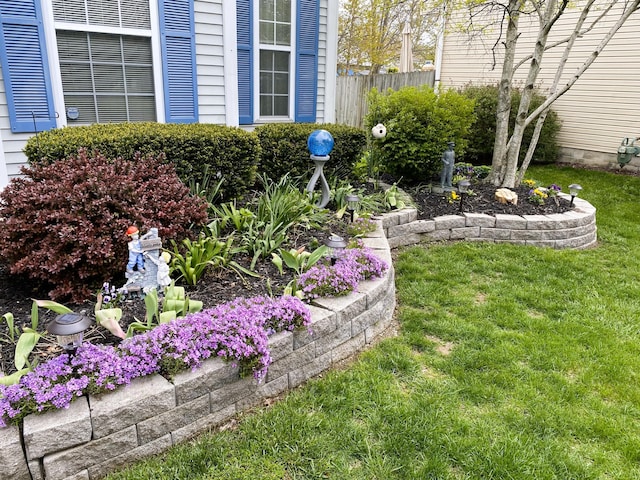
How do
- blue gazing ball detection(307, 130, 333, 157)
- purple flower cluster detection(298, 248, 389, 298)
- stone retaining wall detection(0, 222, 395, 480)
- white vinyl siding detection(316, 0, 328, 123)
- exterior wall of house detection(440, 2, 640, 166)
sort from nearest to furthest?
stone retaining wall detection(0, 222, 395, 480)
purple flower cluster detection(298, 248, 389, 298)
blue gazing ball detection(307, 130, 333, 157)
white vinyl siding detection(316, 0, 328, 123)
exterior wall of house detection(440, 2, 640, 166)

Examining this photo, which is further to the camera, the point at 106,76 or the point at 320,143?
the point at 106,76

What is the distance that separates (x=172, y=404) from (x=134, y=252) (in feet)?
2.72

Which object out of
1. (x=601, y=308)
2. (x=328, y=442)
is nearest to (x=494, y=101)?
(x=601, y=308)

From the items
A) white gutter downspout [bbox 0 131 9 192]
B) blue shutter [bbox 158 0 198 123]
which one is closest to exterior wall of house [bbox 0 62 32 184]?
white gutter downspout [bbox 0 131 9 192]

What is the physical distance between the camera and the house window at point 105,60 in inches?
166

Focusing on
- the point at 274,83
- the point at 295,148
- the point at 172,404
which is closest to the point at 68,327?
the point at 172,404

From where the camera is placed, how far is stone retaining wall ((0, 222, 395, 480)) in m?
1.57

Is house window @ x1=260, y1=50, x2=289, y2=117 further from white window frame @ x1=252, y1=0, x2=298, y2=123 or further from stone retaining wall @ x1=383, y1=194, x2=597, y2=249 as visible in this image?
stone retaining wall @ x1=383, y1=194, x2=597, y2=249

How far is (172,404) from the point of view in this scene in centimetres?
183

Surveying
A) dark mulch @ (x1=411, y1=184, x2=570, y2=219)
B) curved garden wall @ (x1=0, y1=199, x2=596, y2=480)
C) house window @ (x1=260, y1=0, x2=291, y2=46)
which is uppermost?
house window @ (x1=260, y1=0, x2=291, y2=46)

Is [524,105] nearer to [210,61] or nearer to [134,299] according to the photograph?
[210,61]

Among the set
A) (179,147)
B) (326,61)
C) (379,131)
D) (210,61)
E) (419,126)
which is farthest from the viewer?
(326,61)

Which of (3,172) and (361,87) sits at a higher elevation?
(361,87)

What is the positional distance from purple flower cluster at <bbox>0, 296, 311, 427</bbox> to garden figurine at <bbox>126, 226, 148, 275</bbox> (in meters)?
0.45
